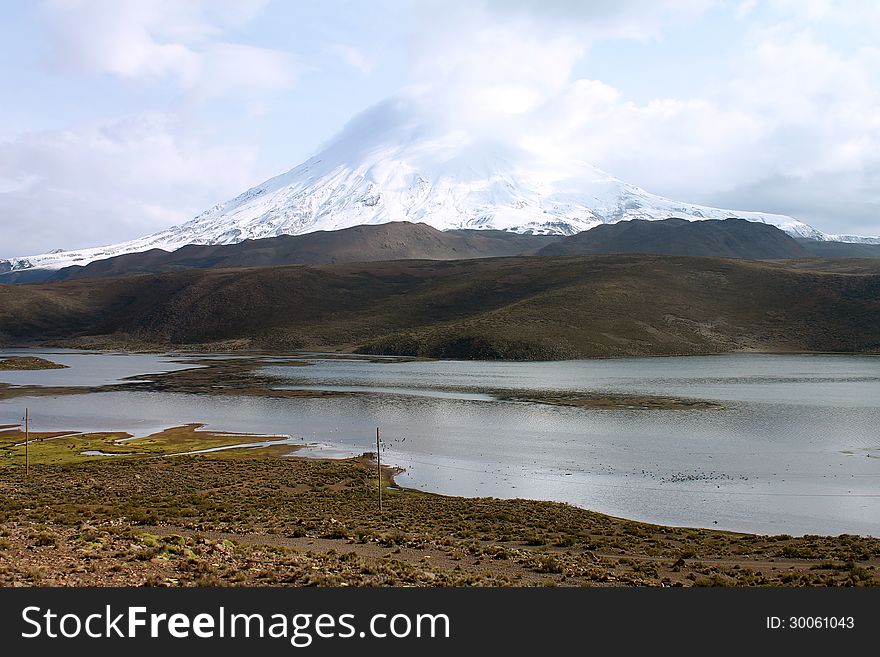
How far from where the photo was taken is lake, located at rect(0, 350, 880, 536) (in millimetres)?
32312

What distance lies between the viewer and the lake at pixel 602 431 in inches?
1272

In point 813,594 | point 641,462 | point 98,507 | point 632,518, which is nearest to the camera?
point 813,594

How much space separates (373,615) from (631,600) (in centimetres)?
377

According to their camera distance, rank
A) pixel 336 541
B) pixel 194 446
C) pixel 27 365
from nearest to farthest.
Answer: pixel 336 541 < pixel 194 446 < pixel 27 365

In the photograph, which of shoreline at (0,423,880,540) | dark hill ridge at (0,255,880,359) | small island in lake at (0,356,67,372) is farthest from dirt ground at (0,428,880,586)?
dark hill ridge at (0,255,880,359)

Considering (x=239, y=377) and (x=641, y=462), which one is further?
(x=239, y=377)

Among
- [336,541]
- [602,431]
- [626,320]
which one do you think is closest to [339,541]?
[336,541]

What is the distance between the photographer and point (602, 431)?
53219 millimetres

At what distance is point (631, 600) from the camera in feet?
35.9

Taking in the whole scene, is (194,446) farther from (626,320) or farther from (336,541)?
(626,320)

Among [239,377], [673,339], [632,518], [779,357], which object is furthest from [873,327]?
[632,518]

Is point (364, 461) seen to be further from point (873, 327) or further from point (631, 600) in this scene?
point (873, 327)

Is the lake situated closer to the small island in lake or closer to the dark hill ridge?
the small island in lake

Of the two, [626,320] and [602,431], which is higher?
[626,320]
